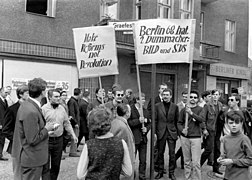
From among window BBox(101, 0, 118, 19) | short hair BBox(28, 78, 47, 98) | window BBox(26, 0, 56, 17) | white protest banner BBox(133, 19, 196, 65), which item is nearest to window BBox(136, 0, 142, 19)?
window BBox(101, 0, 118, 19)

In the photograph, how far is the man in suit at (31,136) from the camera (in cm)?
411

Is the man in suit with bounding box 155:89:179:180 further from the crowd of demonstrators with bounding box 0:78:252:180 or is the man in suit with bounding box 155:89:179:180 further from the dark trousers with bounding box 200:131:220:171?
the dark trousers with bounding box 200:131:220:171

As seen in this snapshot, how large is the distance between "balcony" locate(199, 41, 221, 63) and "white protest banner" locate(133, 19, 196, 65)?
1208 cm

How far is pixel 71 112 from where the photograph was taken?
8.55 m

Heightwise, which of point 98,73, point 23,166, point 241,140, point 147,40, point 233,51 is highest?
point 233,51

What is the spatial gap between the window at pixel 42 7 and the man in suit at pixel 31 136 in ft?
28.4

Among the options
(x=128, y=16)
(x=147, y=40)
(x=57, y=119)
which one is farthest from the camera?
(x=128, y=16)

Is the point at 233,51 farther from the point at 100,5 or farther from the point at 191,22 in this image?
the point at 191,22

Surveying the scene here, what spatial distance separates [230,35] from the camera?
20.9 metres

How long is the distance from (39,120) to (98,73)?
2.49 meters

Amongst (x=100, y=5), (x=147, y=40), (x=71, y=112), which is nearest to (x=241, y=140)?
(x=147, y=40)

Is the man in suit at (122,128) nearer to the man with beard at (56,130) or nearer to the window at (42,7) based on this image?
the man with beard at (56,130)

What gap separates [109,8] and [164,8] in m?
3.08

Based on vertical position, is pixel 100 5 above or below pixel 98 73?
above
